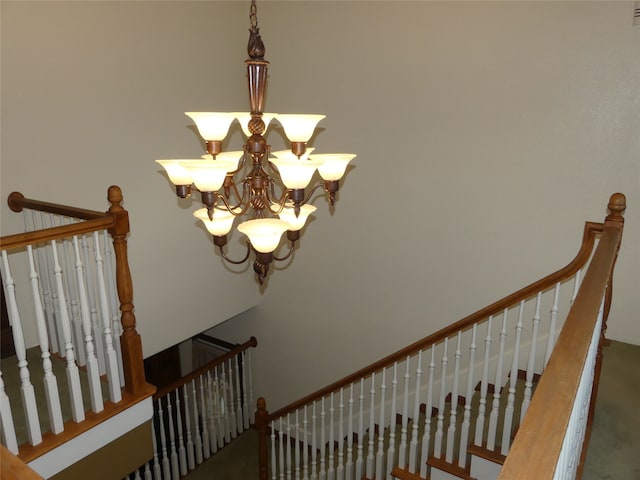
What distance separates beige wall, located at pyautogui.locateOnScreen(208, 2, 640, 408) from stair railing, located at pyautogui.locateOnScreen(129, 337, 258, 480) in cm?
114

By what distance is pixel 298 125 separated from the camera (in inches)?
77.4

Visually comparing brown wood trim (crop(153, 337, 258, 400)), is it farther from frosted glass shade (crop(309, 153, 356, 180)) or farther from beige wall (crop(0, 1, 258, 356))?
frosted glass shade (crop(309, 153, 356, 180))

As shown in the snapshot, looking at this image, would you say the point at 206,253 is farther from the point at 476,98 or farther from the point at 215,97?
the point at 476,98

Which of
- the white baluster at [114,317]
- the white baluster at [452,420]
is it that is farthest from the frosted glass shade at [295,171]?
the white baluster at [452,420]

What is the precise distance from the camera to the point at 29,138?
10.6 feet

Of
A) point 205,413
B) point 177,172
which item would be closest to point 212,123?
point 177,172

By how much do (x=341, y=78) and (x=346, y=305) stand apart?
221 centimetres

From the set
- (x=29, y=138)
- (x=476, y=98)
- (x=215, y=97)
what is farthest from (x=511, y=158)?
(x=29, y=138)

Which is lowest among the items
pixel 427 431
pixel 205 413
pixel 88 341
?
pixel 205 413

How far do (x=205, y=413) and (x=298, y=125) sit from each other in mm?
4117

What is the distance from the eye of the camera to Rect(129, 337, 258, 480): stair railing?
4656mm

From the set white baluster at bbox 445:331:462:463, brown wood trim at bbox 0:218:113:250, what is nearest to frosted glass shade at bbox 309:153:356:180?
brown wood trim at bbox 0:218:113:250

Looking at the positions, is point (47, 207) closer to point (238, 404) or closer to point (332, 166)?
point (332, 166)

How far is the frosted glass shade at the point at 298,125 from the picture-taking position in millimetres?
1950
